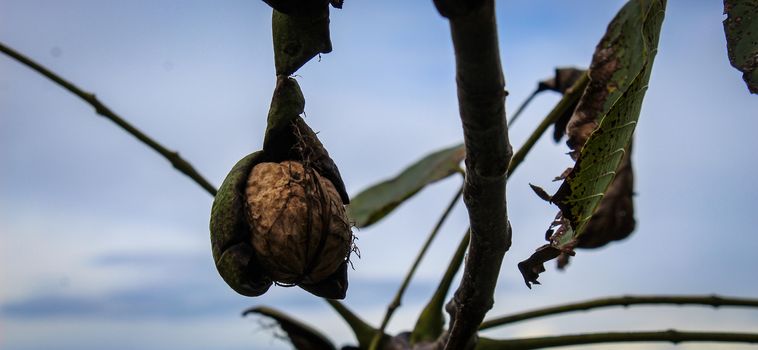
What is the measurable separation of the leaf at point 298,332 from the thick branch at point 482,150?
2.49 feet

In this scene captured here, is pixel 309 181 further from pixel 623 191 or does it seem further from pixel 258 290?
pixel 623 191

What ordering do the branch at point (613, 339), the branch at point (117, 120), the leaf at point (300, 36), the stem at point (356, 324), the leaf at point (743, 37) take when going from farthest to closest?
the stem at point (356, 324), the branch at point (117, 120), the branch at point (613, 339), the leaf at point (743, 37), the leaf at point (300, 36)

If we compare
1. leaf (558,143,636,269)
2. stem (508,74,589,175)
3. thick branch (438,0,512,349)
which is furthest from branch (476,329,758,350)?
leaf (558,143,636,269)

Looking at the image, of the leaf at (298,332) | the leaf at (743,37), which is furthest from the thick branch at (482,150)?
the leaf at (298,332)

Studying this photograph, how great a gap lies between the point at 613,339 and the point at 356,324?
50cm

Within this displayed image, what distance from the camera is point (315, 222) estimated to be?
0.91m

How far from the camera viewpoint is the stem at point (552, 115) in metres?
1.47

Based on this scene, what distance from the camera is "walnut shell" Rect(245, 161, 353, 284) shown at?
0.88 m

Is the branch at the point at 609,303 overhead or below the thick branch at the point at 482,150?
overhead

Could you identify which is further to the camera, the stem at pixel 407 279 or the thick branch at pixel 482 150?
the stem at pixel 407 279

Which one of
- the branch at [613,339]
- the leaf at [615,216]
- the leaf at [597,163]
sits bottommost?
the branch at [613,339]

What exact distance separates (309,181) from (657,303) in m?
0.97

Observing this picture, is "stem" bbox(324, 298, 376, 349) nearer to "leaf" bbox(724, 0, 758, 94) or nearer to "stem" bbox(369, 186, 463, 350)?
"stem" bbox(369, 186, 463, 350)

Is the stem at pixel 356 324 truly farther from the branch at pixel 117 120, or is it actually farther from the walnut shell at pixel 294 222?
the walnut shell at pixel 294 222
